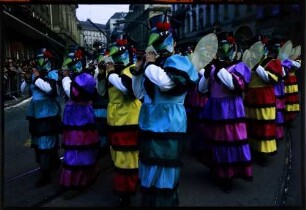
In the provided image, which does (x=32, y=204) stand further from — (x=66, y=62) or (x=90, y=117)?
(x=66, y=62)

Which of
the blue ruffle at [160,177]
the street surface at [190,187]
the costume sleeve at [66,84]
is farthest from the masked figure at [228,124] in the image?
the costume sleeve at [66,84]

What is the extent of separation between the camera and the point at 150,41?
3260mm

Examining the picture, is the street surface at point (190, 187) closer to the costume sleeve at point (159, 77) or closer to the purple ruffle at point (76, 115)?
the purple ruffle at point (76, 115)

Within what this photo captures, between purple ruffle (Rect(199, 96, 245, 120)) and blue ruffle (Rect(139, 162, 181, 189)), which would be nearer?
blue ruffle (Rect(139, 162, 181, 189))

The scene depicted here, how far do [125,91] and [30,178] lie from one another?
2.21 metres

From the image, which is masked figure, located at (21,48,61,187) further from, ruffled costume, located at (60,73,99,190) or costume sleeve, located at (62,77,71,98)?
ruffled costume, located at (60,73,99,190)

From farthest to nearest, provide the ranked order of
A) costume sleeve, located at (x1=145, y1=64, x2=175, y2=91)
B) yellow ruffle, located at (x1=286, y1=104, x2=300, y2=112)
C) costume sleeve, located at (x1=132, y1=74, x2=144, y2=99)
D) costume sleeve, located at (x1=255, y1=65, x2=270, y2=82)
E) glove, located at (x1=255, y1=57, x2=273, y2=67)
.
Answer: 1. yellow ruffle, located at (x1=286, y1=104, x2=300, y2=112)
2. glove, located at (x1=255, y1=57, x2=273, y2=67)
3. costume sleeve, located at (x1=255, y1=65, x2=270, y2=82)
4. costume sleeve, located at (x1=132, y1=74, x2=144, y2=99)
5. costume sleeve, located at (x1=145, y1=64, x2=175, y2=91)

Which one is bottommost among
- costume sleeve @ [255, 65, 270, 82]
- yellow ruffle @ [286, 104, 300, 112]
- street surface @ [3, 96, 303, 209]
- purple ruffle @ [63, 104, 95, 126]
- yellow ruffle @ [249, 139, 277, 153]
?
street surface @ [3, 96, 303, 209]

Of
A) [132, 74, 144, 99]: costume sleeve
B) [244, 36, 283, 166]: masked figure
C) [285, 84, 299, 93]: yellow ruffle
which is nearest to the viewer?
[132, 74, 144, 99]: costume sleeve

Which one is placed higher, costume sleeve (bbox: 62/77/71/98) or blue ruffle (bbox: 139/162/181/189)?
costume sleeve (bbox: 62/77/71/98)

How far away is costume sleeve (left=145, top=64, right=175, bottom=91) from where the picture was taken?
3059mm

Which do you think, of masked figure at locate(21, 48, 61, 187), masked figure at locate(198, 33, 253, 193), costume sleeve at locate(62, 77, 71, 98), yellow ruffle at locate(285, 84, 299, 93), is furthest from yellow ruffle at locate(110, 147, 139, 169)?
yellow ruffle at locate(285, 84, 299, 93)

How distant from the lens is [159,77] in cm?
305

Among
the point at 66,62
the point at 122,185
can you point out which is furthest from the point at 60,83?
the point at 122,185
